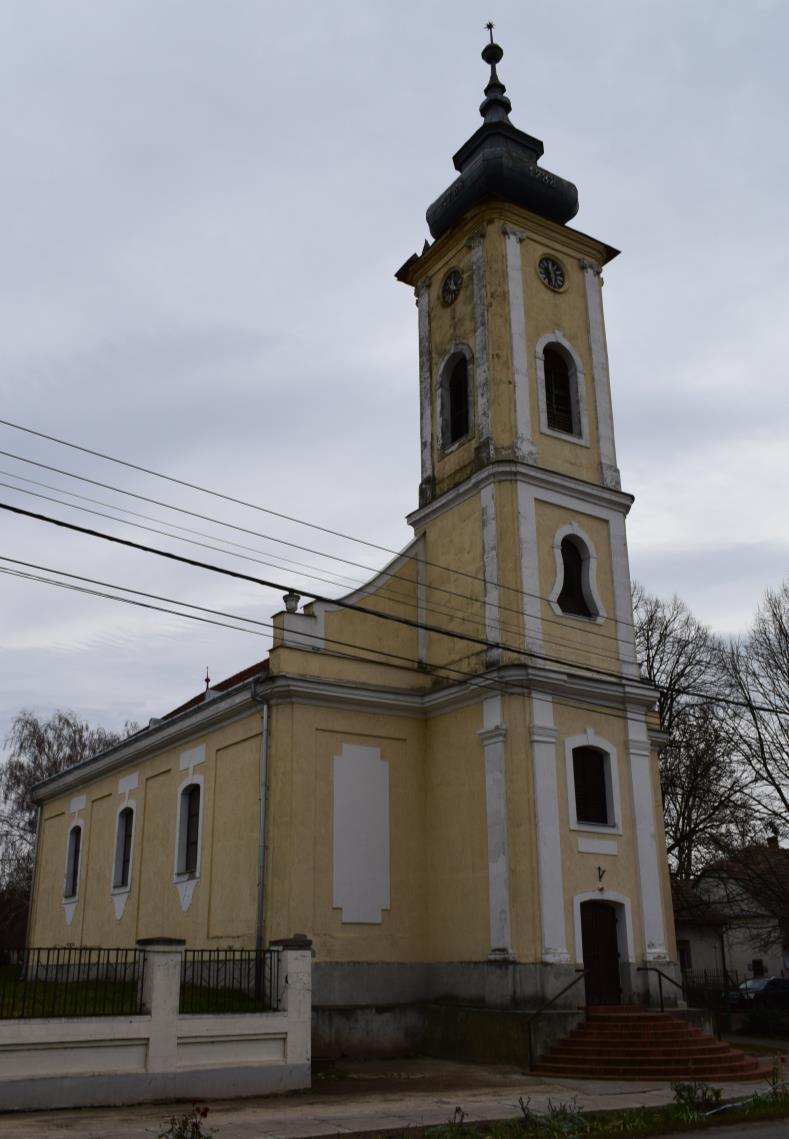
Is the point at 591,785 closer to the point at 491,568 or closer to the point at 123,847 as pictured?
the point at 491,568

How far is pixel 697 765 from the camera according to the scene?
31.3m

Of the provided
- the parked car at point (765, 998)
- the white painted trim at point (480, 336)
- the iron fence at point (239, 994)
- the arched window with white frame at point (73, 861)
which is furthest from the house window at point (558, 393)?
the arched window with white frame at point (73, 861)

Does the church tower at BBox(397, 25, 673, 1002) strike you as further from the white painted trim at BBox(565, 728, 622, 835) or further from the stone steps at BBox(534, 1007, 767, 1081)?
the stone steps at BBox(534, 1007, 767, 1081)

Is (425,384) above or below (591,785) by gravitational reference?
above

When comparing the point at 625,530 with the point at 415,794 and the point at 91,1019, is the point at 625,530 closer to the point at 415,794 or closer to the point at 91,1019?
the point at 415,794

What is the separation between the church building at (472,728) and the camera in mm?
19234

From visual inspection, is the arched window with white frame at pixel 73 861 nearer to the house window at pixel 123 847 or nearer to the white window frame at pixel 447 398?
the house window at pixel 123 847

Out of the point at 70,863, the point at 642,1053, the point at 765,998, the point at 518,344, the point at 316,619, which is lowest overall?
the point at 642,1053

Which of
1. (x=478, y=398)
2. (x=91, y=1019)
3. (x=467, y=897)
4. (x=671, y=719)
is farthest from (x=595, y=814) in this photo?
(x=671, y=719)

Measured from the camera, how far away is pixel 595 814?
20.3m

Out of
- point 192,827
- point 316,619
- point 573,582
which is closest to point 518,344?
point 573,582

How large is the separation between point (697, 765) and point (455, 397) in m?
13.8

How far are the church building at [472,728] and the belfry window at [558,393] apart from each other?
0.07 meters

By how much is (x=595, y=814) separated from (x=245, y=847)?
658 centimetres
